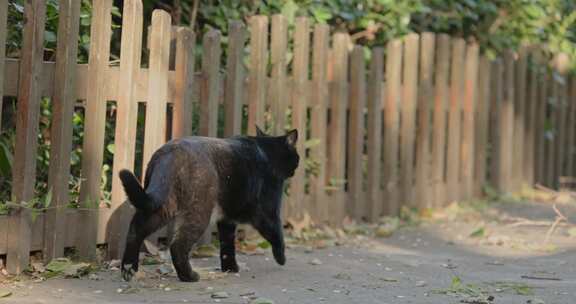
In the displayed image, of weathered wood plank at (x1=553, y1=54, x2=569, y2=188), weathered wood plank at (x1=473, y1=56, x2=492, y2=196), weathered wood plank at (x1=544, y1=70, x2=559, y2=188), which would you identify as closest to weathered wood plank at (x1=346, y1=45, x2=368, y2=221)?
weathered wood plank at (x1=473, y1=56, x2=492, y2=196)

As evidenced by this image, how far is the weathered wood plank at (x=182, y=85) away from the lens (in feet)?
22.3

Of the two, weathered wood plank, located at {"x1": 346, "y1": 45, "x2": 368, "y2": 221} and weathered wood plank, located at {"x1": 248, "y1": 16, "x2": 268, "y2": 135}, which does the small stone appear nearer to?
weathered wood plank, located at {"x1": 248, "y1": 16, "x2": 268, "y2": 135}

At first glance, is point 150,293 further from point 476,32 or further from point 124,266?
point 476,32

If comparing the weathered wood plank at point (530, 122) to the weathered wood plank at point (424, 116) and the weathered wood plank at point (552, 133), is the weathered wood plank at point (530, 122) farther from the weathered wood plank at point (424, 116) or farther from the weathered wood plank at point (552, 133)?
the weathered wood plank at point (424, 116)

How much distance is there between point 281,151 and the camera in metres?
6.58

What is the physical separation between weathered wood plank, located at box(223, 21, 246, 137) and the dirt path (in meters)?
0.99

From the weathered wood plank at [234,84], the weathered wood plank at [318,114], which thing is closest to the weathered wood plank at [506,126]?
the weathered wood plank at [318,114]

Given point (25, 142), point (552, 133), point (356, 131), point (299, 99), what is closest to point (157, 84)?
point (25, 142)

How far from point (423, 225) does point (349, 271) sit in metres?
2.66

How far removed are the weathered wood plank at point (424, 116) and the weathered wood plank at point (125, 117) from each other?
12.3 ft

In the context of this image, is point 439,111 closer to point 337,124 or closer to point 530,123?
point 337,124

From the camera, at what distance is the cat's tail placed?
5.25 metres

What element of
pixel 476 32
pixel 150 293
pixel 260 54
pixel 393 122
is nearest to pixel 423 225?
pixel 393 122

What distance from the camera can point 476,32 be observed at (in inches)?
453
